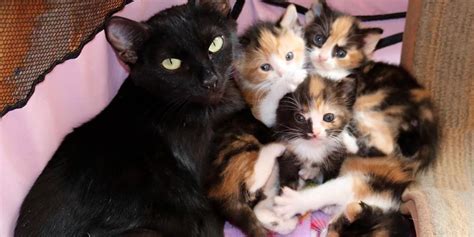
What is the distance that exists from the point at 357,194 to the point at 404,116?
0.29m

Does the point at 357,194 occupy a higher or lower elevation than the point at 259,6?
lower

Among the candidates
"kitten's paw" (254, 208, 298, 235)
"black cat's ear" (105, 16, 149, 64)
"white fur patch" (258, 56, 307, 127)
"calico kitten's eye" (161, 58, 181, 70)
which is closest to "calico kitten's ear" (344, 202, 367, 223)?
"kitten's paw" (254, 208, 298, 235)

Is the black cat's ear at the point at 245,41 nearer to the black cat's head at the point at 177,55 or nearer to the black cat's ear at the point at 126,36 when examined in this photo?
the black cat's head at the point at 177,55

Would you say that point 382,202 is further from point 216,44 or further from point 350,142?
point 216,44

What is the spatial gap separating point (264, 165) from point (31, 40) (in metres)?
0.80

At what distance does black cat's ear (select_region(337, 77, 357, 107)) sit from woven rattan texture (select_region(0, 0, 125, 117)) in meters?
0.84

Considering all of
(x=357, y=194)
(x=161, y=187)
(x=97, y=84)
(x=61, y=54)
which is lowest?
(x=357, y=194)

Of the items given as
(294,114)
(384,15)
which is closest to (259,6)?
(384,15)

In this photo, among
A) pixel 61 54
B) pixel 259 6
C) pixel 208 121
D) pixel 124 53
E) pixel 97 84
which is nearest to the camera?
pixel 61 54

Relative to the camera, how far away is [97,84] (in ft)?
5.73

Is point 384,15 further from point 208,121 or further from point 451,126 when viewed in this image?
point 208,121

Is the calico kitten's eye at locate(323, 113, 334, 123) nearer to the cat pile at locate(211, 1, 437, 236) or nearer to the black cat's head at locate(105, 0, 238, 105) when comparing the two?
the cat pile at locate(211, 1, 437, 236)

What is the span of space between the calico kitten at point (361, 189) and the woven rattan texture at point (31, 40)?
2.65 ft

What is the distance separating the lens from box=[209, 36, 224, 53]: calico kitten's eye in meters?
1.57
